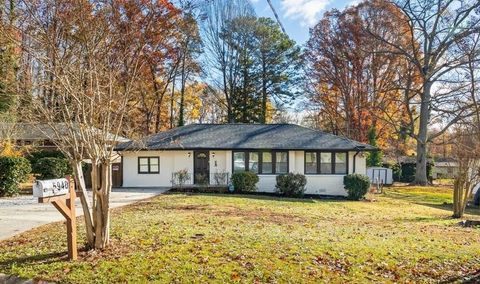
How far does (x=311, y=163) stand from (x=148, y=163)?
916 centimetres

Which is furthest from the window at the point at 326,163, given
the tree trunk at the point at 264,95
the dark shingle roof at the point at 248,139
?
the tree trunk at the point at 264,95

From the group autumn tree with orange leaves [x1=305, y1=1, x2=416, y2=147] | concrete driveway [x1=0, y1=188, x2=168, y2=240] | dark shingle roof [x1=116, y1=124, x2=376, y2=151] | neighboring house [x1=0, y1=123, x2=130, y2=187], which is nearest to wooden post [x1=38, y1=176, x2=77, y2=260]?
concrete driveway [x1=0, y1=188, x2=168, y2=240]

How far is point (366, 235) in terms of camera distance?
9.23 metres

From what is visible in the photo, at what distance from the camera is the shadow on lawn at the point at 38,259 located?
6327 mm

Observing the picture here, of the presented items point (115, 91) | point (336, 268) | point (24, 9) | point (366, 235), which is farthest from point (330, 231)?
point (24, 9)

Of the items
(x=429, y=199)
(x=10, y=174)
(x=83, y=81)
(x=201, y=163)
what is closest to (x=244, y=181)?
(x=201, y=163)

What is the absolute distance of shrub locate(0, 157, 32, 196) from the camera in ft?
53.9

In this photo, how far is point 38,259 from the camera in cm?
649

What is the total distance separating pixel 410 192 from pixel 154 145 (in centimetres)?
1746

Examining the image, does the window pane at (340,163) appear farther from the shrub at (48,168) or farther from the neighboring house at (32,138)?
the shrub at (48,168)

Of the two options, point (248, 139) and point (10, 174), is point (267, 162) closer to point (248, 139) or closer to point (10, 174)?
point (248, 139)

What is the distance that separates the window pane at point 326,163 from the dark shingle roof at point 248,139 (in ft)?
1.95

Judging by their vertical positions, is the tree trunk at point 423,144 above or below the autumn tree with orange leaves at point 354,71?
below

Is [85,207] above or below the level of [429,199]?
above
